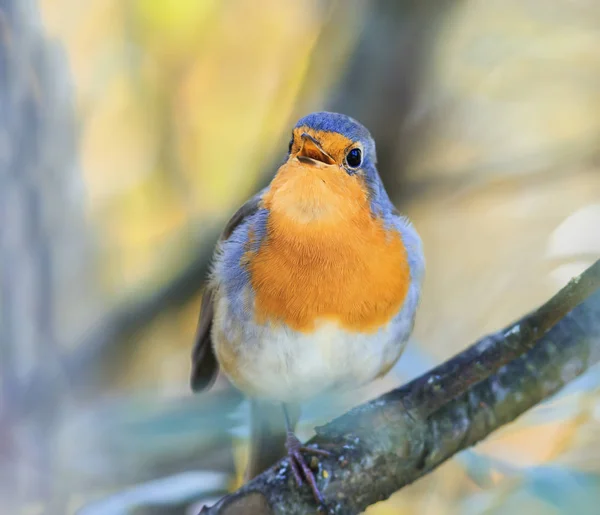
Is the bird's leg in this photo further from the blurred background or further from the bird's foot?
the blurred background

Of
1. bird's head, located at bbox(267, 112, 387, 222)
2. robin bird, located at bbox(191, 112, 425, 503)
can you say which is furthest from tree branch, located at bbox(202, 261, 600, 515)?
bird's head, located at bbox(267, 112, 387, 222)

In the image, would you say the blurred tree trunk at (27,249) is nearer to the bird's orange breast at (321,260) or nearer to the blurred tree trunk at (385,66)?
the bird's orange breast at (321,260)

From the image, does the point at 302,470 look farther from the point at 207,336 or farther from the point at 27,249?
the point at 27,249

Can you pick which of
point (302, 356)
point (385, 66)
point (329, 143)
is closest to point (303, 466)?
point (302, 356)

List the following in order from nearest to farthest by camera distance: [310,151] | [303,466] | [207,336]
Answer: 1. [303,466]
2. [310,151]
3. [207,336]

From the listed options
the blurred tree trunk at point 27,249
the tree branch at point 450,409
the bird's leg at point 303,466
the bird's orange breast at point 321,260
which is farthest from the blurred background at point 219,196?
the bird's orange breast at point 321,260

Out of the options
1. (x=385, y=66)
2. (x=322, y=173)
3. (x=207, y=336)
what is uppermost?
(x=385, y=66)
